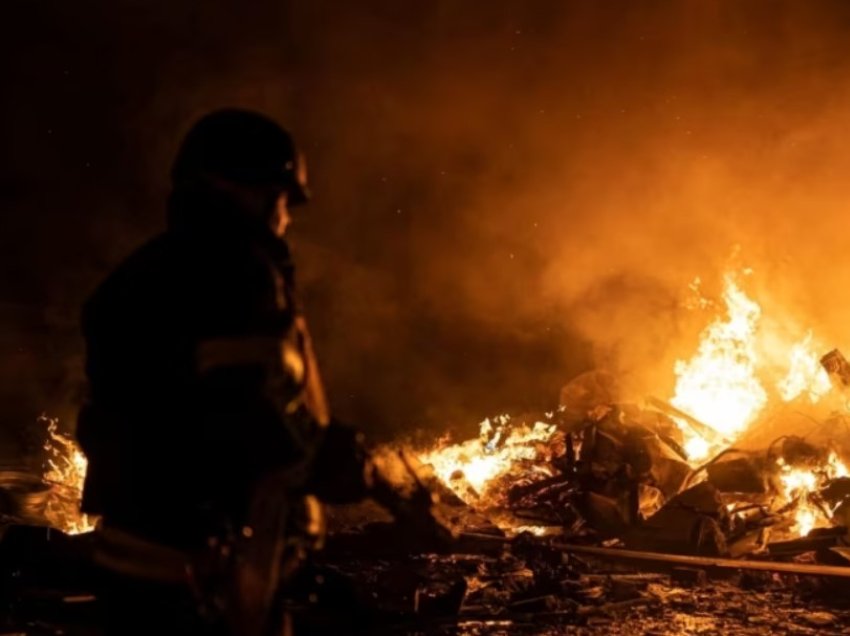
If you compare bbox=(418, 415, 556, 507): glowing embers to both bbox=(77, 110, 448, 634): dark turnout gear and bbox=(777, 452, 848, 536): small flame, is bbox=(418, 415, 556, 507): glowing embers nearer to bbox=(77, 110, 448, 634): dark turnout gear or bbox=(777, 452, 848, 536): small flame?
bbox=(777, 452, 848, 536): small flame

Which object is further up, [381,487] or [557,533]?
[557,533]

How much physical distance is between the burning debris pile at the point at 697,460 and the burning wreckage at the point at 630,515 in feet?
0.07

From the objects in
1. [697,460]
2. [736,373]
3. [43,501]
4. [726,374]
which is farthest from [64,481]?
[736,373]

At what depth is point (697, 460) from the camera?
1001 centimetres

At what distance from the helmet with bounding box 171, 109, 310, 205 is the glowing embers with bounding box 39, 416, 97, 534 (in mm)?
5827

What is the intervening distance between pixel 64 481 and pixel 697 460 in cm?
818

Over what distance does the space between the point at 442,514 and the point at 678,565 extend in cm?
477

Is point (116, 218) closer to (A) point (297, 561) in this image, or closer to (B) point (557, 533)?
(B) point (557, 533)

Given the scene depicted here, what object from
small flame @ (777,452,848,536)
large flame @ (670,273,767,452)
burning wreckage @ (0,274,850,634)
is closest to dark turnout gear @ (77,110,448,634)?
burning wreckage @ (0,274,850,634)

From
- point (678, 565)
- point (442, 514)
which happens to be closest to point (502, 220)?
point (678, 565)

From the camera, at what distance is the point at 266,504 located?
2.07 metres

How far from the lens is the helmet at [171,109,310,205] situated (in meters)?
2.25

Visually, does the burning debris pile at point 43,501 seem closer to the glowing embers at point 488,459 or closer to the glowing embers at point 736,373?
the glowing embers at point 488,459

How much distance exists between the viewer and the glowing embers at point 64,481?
29.0ft
